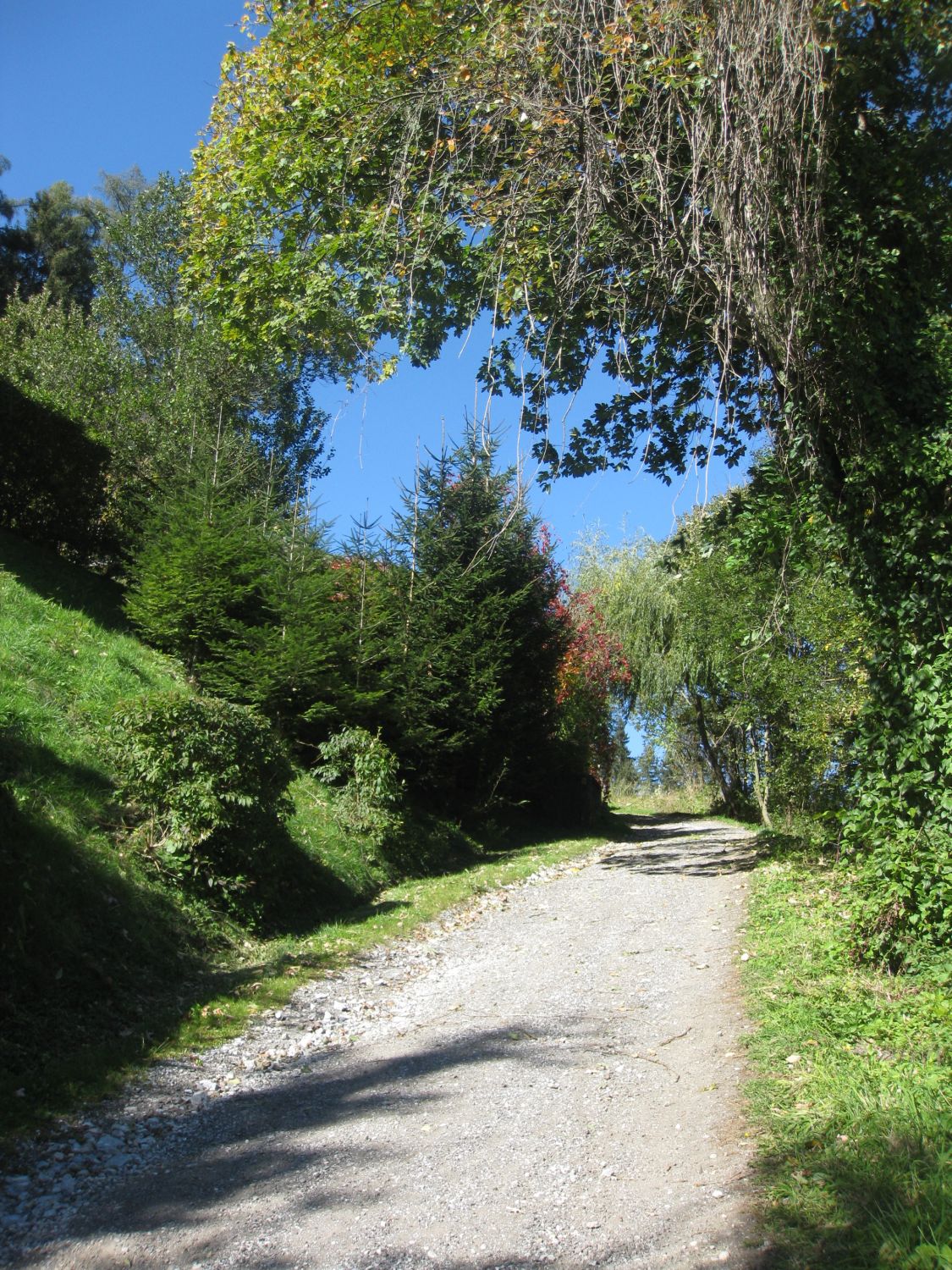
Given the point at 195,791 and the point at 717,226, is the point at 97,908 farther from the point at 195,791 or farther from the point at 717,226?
the point at 717,226

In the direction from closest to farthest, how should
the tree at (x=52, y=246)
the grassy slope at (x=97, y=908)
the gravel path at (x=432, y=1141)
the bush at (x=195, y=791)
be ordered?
the gravel path at (x=432, y=1141) → the grassy slope at (x=97, y=908) → the bush at (x=195, y=791) → the tree at (x=52, y=246)

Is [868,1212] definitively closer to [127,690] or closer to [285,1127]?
[285,1127]

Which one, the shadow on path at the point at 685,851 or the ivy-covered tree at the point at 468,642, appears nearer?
the shadow on path at the point at 685,851

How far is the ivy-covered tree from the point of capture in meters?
15.5

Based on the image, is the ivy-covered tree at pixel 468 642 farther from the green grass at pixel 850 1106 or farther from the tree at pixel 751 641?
the green grass at pixel 850 1106

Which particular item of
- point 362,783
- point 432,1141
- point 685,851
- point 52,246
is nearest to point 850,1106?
point 432,1141

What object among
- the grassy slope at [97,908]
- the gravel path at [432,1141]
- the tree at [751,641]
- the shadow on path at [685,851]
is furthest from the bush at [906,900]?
the shadow on path at [685,851]

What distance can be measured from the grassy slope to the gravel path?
458 millimetres

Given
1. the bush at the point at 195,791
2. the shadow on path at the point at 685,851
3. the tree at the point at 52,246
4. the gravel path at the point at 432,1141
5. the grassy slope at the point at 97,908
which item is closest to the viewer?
the gravel path at the point at 432,1141

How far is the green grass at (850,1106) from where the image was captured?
2.99 metres

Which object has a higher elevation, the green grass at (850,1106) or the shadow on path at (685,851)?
the shadow on path at (685,851)

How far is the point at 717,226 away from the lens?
6504mm

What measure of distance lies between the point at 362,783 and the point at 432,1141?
28.2 ft

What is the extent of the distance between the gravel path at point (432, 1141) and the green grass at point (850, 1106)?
0.62ft
